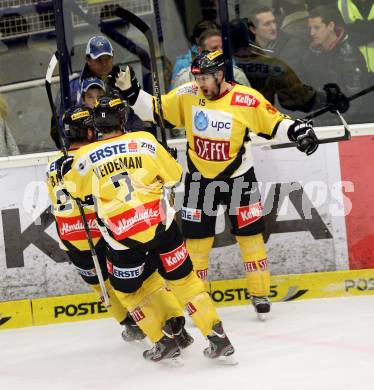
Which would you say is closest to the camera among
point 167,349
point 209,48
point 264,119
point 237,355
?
point 167,349

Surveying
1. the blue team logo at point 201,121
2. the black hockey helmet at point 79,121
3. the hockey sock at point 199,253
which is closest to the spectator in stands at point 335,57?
the blue team logo at point 201,121

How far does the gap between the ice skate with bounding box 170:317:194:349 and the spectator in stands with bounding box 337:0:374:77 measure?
2.07 m

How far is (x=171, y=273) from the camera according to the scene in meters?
4.80

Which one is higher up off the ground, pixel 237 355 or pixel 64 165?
pixel 64 165

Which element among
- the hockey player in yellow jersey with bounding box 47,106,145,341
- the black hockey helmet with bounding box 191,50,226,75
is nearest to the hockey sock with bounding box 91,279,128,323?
the hockey player in yellow jersey with bounding box 47,106,145,341

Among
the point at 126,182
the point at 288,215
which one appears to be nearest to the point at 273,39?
the point at 288,215

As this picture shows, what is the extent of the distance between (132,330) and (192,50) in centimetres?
177

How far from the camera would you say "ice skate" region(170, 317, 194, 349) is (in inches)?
197

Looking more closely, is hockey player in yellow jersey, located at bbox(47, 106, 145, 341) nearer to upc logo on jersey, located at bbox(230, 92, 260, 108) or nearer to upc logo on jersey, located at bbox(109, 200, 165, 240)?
upc logo on jersey, located at bbox(109, 200, 165, 240)

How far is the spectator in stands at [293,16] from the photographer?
19.9 feet

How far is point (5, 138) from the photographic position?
20.1 ft

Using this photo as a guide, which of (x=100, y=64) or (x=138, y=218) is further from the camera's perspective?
(x=100, y=64)

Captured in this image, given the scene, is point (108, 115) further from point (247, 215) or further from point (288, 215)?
point (288, 215)

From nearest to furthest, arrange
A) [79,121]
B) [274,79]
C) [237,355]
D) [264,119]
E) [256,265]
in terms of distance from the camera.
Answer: [237,355] → [79,121] → [264,119] → [256,265] → [274,79]
